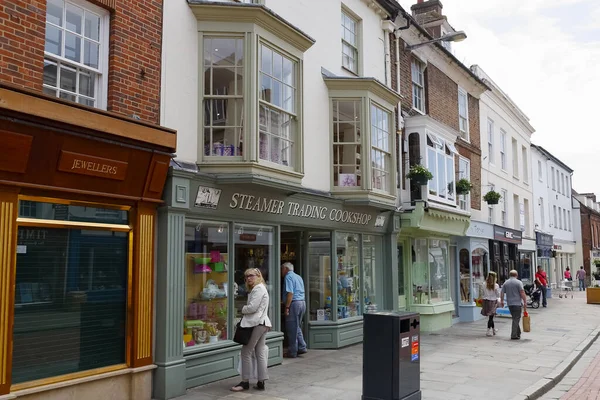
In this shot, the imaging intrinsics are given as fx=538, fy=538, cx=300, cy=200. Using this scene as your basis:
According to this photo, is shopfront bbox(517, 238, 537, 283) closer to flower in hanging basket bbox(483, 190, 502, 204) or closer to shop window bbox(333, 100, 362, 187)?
flower in hanging basket bbox(483, 190, 502, 204)

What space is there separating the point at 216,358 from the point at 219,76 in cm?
440

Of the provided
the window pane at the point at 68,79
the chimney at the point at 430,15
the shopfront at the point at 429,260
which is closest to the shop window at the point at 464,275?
the shopfront at the point at 429,260

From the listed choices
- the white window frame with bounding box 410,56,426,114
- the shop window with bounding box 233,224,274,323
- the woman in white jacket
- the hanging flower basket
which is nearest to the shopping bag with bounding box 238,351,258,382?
the woman in white jacket

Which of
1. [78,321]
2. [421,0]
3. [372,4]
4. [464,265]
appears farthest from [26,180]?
[421,0]

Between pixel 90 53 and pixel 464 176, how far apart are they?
45.6ft

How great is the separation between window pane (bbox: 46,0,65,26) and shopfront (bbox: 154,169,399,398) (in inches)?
96.5

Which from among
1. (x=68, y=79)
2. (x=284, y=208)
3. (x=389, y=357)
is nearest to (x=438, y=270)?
(x=284, y=208)

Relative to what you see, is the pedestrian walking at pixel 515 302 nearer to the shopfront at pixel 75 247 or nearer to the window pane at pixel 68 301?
the shopfront at pixel 75 247

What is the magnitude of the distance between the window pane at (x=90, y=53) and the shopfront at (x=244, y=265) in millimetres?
1843

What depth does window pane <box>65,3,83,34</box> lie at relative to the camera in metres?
6.74

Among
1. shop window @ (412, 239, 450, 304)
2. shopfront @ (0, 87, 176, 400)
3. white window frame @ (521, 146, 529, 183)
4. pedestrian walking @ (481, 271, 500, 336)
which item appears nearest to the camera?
shopfront @ (0, 87, 176, 400)

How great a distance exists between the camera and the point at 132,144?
22.5ft

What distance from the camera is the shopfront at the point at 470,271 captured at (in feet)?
57.2

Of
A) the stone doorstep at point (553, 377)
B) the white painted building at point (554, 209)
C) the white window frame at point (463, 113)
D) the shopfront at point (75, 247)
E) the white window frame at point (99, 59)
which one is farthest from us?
the white painted building at point (554, 209)
